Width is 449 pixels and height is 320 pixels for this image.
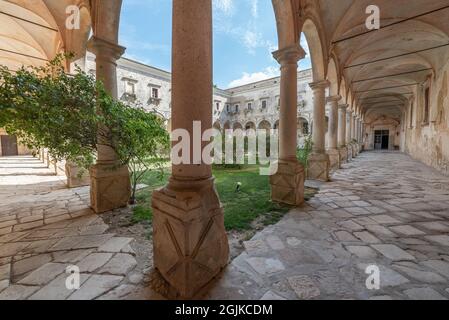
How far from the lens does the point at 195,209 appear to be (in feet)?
6.34

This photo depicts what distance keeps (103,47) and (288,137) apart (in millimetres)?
4142

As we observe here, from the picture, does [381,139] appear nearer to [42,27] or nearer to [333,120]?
[333,120]

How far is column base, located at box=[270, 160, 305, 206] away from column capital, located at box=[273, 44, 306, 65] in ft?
7.04

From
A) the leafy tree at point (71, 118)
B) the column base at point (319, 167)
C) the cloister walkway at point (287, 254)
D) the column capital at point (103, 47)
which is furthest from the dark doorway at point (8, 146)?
the column base at point (319, 167)

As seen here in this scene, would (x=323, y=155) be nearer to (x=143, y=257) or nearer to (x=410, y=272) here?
(x=410, y=272)

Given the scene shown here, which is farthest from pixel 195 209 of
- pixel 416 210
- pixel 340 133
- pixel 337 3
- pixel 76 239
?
pixel 340 133

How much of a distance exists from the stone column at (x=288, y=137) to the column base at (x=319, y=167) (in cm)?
285

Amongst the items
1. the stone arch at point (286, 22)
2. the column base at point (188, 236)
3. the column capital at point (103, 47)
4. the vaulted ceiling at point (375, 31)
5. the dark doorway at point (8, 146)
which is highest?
Result: the vaulted ceiling at point (375, 31)

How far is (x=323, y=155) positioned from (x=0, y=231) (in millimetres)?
7947

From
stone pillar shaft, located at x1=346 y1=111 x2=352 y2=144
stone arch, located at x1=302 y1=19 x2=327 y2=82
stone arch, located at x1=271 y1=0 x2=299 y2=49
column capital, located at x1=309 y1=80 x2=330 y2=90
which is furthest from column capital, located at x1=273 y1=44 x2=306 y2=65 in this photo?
stone pillar shaft, located at x1=346 y1=111 x2=352 y2=144

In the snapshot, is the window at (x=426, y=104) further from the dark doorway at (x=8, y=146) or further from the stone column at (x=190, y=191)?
the dark doorway at (x=8, y=146)

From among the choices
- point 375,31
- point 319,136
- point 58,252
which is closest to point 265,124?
point 375,31

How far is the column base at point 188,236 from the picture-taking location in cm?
189

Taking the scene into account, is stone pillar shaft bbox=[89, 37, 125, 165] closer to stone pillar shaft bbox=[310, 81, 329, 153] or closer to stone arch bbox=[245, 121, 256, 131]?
stone pillar shaft bbox=[310, 81, 329, 153]
